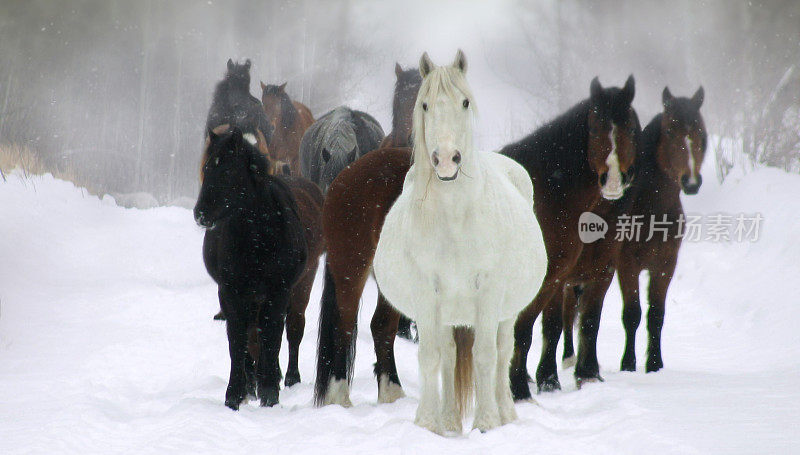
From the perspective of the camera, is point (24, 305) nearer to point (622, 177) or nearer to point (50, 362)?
point (50, 362)

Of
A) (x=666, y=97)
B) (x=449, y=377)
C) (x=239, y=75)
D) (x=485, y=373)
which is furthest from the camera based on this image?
(x=239, y=75)

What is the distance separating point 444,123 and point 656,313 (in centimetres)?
390

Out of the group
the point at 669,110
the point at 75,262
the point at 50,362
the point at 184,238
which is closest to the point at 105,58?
the point at 184,238

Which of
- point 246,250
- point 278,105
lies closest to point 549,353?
point 246,250

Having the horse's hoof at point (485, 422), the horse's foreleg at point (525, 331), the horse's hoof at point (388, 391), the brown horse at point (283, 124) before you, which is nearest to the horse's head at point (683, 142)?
the horse's foreleg at point (525, 331)

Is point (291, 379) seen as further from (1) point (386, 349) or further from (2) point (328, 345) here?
(1) point (386, 349)

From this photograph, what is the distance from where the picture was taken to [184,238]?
16906 mm

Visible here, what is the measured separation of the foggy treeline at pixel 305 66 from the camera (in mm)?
16578

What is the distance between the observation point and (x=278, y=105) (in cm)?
1114

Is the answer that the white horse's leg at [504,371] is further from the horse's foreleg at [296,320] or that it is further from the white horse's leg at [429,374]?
the horse's foreleg at [296,320]

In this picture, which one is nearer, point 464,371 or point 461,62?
point 461,62

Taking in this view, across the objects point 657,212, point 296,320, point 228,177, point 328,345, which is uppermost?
point 228,177

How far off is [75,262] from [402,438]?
1169 centimetres

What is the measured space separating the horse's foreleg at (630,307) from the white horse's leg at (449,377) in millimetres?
3040
